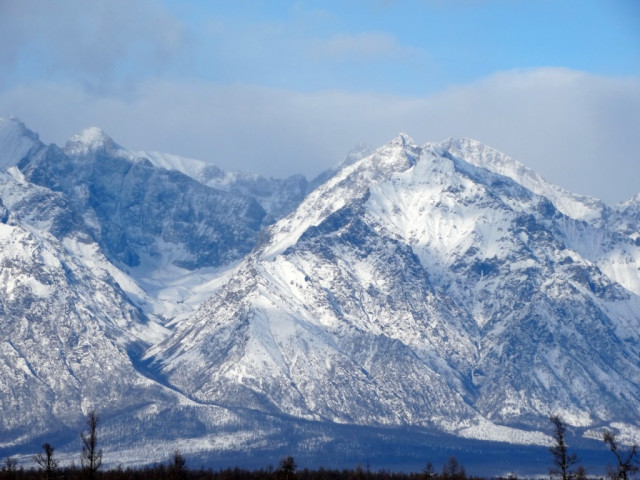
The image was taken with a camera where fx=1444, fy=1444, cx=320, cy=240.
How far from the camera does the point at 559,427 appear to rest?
97.1 metres

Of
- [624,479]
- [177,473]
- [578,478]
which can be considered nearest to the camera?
[624,479]

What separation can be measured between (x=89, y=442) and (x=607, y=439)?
3446 cm

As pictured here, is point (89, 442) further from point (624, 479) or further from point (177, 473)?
point (177, 473)

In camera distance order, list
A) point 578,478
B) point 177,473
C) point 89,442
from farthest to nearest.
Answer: point 177,473 < point 578,478 < point 89,442

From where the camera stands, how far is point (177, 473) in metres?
154

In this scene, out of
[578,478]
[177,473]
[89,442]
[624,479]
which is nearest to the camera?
[624,479]

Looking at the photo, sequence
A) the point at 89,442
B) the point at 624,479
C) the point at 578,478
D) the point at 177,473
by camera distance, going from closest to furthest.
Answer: the point at 624,479
the point at 89,442
the point at 578,478
the point at 177,473

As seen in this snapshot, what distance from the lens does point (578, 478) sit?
122 metres

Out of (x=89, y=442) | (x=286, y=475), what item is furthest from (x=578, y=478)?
(x=89, y=442)

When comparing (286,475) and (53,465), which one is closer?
(53,465)

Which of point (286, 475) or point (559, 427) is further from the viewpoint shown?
point (286, 475)

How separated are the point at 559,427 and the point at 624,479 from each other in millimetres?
6993

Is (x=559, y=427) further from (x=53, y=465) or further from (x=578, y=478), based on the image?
(x=53, y=465)

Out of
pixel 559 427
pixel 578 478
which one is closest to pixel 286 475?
pixel 578 478
